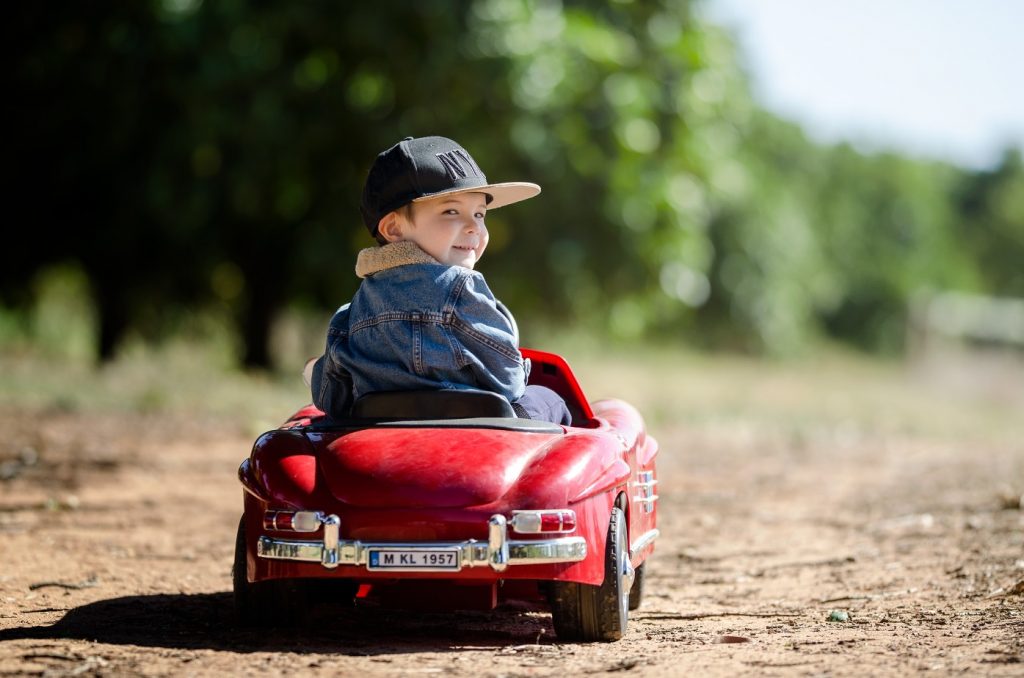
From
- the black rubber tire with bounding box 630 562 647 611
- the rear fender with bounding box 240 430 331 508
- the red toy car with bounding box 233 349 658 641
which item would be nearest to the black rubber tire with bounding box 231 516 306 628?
the red toy car with bounding box 233 349 658 641

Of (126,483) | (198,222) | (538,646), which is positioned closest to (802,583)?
(538,646)

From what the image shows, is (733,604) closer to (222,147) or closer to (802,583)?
(802,583)

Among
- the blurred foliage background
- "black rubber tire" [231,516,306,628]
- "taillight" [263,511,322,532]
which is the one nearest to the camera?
"taillight" [263,511,322,532]

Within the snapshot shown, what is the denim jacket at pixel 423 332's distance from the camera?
15.4ft

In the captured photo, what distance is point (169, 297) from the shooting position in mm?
18375

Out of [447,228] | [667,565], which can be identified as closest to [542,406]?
[447,228]

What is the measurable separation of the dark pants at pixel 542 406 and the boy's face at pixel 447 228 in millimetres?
511

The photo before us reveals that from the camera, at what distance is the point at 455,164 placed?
192 inches

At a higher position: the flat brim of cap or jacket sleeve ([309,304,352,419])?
the flat brim of cap


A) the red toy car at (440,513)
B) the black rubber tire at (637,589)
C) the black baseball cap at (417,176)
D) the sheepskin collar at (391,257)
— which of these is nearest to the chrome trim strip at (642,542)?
the red toy car at (440,513)

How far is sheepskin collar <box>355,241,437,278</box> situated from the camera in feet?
15.8

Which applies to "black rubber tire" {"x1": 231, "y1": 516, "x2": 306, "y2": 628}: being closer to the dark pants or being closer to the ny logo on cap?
the dark pants

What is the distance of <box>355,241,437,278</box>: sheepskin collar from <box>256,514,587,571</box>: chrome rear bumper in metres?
0.97

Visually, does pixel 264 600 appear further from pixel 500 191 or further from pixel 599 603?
pixel 500 191
